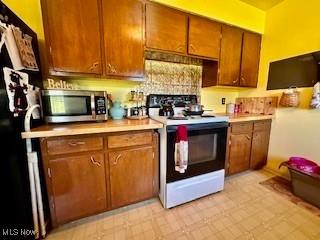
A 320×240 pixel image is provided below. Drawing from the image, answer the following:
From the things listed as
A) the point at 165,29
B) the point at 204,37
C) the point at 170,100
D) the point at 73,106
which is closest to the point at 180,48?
the point at 165,29

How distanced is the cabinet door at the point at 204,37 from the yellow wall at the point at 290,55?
92 centimetres

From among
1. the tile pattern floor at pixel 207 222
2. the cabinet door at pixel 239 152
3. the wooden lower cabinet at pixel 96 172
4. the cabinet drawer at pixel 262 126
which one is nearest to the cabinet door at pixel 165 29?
the wooden lower cabinet at pixel 96 172

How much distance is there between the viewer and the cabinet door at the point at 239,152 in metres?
2.08

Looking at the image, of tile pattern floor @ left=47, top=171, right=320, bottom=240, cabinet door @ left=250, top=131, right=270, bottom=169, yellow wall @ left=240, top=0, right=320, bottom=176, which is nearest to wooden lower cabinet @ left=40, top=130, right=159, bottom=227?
tile pattern floor @ left=47, top=171, right=320, bottom=240

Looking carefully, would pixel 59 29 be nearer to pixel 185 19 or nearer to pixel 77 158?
pixel 77 158

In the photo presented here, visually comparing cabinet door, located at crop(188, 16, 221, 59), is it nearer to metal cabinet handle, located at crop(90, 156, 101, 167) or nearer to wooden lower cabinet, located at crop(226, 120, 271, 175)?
wooden lower cabinet, located at crop(226, 120, 271, 175)

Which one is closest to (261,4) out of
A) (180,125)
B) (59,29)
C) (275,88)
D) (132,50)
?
(275,88)

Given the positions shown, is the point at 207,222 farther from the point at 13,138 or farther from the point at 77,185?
the point at 13,138

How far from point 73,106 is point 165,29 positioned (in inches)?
51.1

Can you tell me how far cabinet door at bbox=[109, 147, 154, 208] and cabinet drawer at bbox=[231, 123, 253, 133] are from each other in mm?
1210

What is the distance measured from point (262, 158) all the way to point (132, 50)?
8.18 ft

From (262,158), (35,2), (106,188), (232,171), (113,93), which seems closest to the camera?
(106,188)

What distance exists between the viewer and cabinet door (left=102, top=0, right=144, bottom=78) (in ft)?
4.88

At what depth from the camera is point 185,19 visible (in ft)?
5.89
